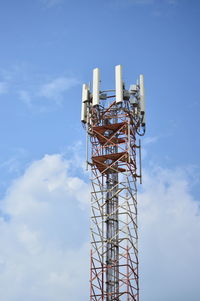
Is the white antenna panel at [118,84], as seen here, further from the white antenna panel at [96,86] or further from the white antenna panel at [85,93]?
the white antenna panel at [85,93]

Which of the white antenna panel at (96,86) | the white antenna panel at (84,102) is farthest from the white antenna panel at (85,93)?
the white antenna panel at (96,86)

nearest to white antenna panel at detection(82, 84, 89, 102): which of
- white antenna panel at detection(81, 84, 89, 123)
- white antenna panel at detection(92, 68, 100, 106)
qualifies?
white antenna panel at detection(81, 84, 89, 123)

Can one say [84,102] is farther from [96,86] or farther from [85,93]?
[96,86]

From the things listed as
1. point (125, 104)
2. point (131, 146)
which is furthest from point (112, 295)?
point (125, 104)

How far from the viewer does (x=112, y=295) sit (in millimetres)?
64312

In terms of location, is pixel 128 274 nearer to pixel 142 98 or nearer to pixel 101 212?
pixel 101 212

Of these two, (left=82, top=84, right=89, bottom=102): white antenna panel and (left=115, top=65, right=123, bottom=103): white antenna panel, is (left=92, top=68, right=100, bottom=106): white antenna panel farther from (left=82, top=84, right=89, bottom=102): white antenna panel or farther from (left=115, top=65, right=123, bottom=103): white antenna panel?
(left=115, top=65, right=123, bottom=103): white antenna panel

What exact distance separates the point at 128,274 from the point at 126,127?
16.7m

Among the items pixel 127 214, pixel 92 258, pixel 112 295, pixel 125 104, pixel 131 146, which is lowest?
pixel 112 295

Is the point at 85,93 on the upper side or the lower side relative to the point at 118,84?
upper

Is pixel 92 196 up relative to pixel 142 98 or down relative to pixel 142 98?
down

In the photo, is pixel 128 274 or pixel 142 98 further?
pixel 142 98

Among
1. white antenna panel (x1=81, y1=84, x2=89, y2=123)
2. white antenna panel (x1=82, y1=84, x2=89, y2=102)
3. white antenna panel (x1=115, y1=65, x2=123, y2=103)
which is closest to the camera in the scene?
white antenna panel (x1=115, y1=65, x2=123, y2=103)

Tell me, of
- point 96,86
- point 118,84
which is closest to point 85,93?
point 96,86
